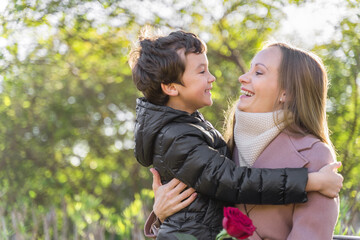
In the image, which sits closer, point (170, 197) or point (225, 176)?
point (225, 176)

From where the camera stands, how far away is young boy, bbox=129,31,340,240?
2.23 m

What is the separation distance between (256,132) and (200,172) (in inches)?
13.0

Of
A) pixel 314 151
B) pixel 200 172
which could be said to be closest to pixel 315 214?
pixel 314 151

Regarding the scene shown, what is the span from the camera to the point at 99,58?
6.30 metres

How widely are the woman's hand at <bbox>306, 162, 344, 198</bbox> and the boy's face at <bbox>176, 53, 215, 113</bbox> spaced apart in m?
0.70

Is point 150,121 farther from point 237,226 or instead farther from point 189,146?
point 237,226

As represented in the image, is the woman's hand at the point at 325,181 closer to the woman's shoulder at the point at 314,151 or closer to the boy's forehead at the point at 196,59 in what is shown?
the woman's shoulder at the point at 314,151

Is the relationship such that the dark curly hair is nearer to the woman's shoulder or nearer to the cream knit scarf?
the cream knit scarf

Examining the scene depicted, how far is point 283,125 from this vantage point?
2.42 metres

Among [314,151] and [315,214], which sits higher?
[314,151]

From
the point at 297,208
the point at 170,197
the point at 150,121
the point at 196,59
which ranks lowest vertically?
the point at 170,197

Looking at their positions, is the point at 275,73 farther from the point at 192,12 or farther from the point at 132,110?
the point at 132,110

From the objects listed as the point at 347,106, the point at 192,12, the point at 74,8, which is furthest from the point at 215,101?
the point at 74,8

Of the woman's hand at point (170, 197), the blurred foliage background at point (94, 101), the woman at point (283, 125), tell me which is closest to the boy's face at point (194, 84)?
the woman at point (283, 125)
